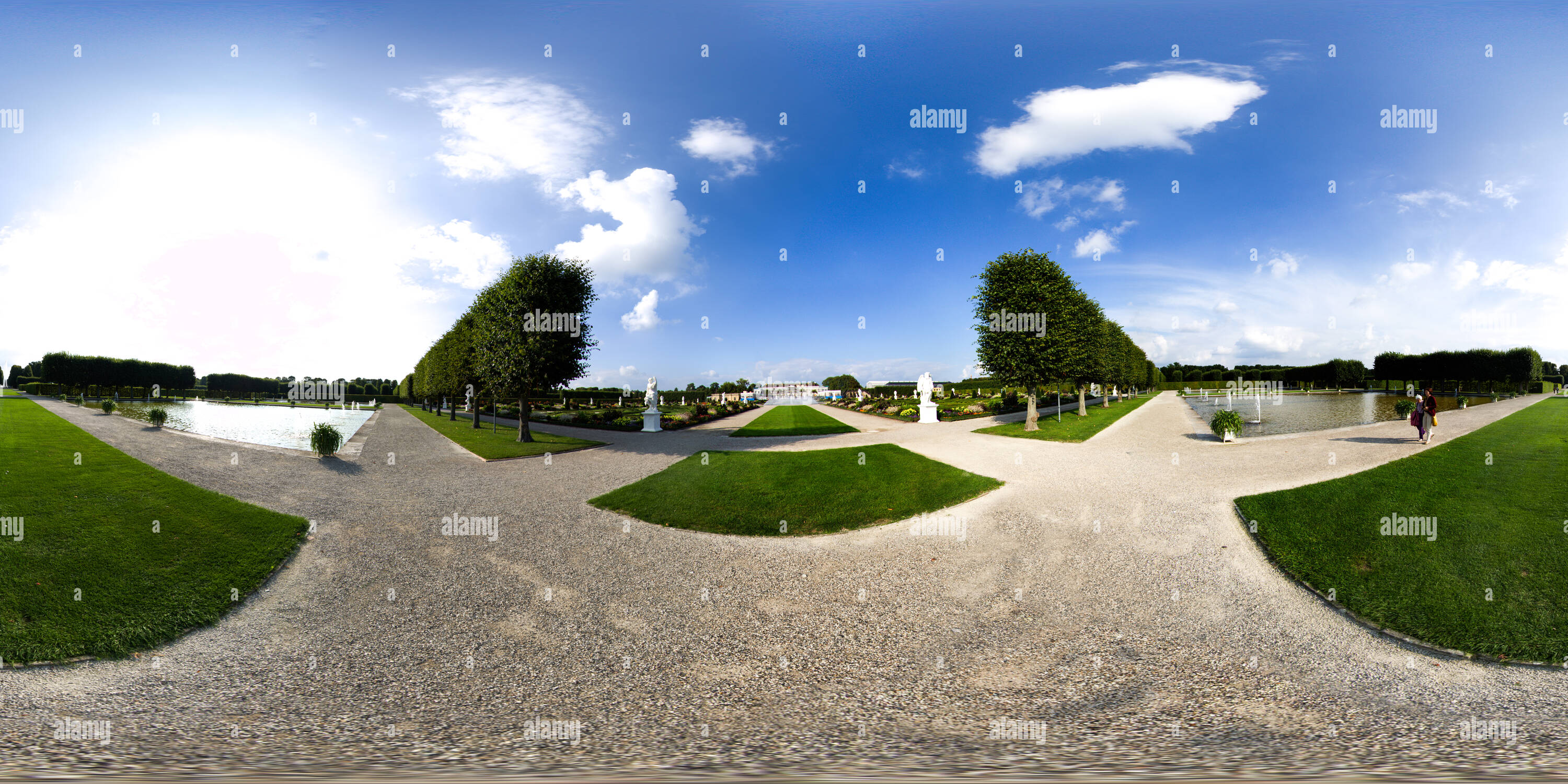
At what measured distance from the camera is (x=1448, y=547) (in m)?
7.84

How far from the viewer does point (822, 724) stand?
4574mm

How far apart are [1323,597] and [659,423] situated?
24.9m

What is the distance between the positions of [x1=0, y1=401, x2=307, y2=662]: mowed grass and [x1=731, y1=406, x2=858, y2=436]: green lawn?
663 inches

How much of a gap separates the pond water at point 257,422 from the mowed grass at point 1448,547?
26.5 metres

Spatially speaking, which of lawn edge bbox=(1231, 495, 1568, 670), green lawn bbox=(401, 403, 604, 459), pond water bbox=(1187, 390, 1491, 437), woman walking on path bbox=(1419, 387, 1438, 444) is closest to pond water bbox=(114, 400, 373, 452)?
green lawn bbox=(401, 403, 604, 459)

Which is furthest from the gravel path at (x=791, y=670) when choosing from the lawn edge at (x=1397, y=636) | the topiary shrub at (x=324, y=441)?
the topiary shrub at (x=324, y=441)

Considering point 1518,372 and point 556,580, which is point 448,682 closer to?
point 556,580

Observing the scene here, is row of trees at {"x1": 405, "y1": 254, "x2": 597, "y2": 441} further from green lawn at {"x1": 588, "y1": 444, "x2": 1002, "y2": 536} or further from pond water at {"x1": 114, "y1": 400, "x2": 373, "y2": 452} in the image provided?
green lawn at {"x1": 588, "y1": 444, "x2": 1002, "y2": 536}

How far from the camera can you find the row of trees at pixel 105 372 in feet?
188

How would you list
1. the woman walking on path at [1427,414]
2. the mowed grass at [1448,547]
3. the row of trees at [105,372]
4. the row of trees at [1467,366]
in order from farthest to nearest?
1. the row of trees at [105,372]
2. the row of trees at [1467,366]
3. the woman walking on path at [1427,414]
4. the mowed grass at [1448,547]

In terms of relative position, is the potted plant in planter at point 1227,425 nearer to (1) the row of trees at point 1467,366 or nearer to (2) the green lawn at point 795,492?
(2) the green lawn at point 795,492

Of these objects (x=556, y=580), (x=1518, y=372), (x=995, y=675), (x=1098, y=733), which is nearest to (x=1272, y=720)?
(x=1098, y=733)

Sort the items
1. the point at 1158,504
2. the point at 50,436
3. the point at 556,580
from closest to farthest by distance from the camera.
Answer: the point at 556,580 → the point at 1158,504 → the point at 50,436

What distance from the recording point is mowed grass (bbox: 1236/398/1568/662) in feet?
19.8
